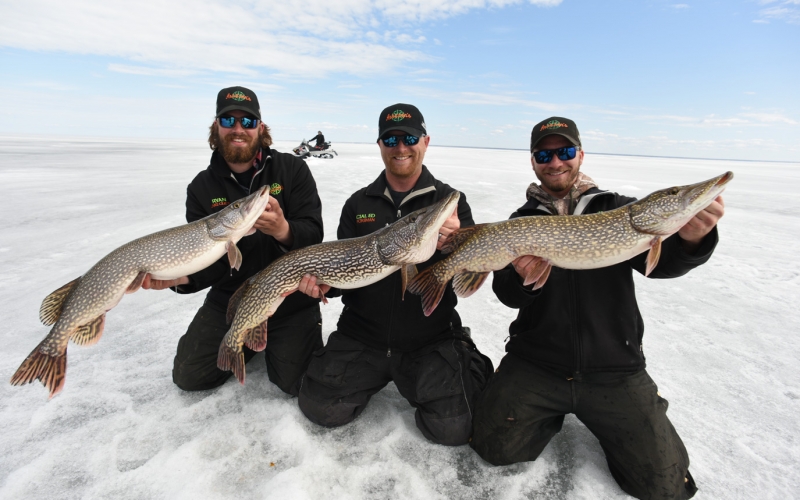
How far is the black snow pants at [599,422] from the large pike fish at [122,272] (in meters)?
2.02

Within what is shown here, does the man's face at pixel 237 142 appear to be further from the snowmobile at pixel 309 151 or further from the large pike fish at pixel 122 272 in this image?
the snowmobile at pixel 309 151

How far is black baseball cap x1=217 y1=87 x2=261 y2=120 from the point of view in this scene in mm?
3339

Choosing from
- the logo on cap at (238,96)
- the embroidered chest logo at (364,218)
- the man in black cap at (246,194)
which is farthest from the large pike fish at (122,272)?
the logo on cap at (238,96)

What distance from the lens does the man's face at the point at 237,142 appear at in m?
3.31

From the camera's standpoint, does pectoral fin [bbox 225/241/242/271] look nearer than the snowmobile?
Yes

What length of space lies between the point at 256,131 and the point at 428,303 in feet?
7.06

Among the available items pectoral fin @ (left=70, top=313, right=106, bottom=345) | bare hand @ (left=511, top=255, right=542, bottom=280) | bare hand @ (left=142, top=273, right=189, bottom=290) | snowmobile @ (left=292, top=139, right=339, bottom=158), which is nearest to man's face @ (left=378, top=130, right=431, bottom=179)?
bare hand @ (left=511, top=255, right=542, bottom=280)

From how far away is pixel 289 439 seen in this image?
96.6 inches

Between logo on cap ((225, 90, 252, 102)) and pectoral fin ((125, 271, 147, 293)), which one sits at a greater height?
logo on cap ((225, 90, 252, 102))

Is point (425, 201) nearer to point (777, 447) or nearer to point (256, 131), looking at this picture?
point (256, 131)

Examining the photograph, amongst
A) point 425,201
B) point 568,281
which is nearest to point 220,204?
point 425,201

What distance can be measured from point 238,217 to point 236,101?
49.2 inches

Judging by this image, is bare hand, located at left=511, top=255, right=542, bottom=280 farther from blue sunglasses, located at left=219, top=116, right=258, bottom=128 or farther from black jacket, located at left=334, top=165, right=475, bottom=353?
blue sunglasses, located at left=219, top=116, right=258, bottom=128

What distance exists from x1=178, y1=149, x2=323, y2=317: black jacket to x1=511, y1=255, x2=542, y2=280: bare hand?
1650 mm
